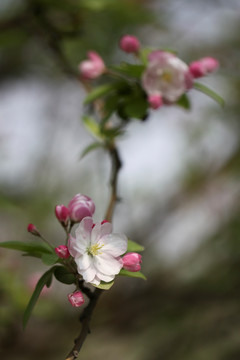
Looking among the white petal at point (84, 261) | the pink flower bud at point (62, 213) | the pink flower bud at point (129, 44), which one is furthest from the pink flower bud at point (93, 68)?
the white petal at point (84, 261)

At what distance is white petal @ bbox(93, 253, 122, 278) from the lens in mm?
728

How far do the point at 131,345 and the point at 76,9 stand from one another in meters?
1.96

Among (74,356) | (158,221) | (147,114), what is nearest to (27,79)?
(158,221)

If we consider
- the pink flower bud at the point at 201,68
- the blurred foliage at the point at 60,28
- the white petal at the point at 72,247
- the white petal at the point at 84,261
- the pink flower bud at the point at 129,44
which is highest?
the blurred foliage at the point at 60,28

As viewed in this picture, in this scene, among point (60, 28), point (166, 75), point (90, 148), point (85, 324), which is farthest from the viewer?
point (60, 28)

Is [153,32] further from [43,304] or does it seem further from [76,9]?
[43,304]

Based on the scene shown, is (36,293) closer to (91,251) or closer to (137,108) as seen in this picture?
(91,251)

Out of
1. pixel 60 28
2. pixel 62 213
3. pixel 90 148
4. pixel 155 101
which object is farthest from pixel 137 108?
pixel 60 28

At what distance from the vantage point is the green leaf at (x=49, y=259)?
0.73m

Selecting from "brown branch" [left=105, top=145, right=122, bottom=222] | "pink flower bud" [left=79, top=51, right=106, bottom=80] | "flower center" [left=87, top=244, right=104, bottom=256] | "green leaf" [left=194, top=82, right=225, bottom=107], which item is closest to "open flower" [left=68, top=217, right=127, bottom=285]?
"flower center" [left=87, top=244, right=104, bottom=256]

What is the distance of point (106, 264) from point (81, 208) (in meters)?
0.11

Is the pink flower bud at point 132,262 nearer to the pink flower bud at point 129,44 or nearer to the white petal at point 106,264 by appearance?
the white petal at point 106,264

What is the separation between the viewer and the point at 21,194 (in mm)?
2855

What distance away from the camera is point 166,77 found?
1073mm
